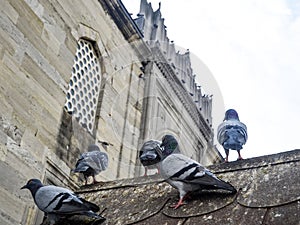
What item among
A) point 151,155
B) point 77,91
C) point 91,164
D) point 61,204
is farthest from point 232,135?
point 77,91

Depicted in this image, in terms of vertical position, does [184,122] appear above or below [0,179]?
above

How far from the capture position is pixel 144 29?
36.8 ft

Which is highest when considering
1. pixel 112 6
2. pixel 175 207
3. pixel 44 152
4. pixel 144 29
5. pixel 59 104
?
pixel 144 29

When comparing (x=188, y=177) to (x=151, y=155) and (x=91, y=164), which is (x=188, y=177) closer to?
(x=151, y=155)

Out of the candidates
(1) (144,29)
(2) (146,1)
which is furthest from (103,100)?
(2) (146,1)

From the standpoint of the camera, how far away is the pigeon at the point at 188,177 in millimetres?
3649

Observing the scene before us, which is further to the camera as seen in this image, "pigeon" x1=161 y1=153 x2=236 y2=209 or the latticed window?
the latticed window

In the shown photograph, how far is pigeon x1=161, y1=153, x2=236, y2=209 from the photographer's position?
3.65 m

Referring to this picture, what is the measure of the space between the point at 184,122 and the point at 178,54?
2.01 metres

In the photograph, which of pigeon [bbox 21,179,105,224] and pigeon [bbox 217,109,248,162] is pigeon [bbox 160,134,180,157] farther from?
pigeon [bbox 21,179,105,224]

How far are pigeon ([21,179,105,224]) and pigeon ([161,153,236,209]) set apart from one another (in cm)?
69

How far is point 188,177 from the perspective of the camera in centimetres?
371

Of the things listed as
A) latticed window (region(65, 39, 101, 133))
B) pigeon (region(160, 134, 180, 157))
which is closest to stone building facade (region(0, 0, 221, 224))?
latticed window (region(65, 39, 101, 133))

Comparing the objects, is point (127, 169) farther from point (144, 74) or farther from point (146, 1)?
point (146, 1)
